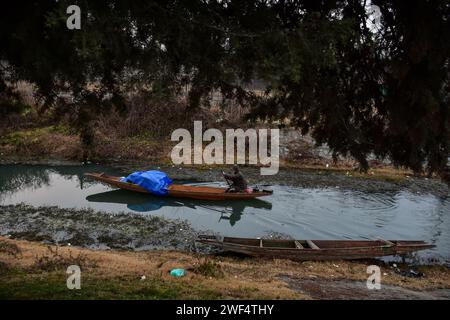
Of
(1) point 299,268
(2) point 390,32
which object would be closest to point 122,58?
(2) point 390,32

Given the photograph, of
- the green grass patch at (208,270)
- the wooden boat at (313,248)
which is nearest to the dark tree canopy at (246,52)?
the green grass patch at (208,270)

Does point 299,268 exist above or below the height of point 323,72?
below

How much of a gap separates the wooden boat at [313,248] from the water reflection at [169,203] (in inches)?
163

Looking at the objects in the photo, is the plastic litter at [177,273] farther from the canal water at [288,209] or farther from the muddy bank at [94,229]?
the canal water at [288,209]

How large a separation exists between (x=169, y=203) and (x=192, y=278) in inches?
391

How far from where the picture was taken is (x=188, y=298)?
767cm

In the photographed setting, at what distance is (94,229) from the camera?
1582 centimetres

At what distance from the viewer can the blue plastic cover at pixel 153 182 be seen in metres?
19.5

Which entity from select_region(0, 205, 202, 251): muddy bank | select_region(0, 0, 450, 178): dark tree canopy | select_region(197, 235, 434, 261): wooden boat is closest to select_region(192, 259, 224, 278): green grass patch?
select_region(197, 235, 434, 261): wooden boat

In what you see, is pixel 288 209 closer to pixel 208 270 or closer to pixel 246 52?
pixel 208 270

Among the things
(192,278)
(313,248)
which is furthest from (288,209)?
(192,278)

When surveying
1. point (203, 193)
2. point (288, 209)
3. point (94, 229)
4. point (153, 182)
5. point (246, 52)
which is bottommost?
point (94, 229)
